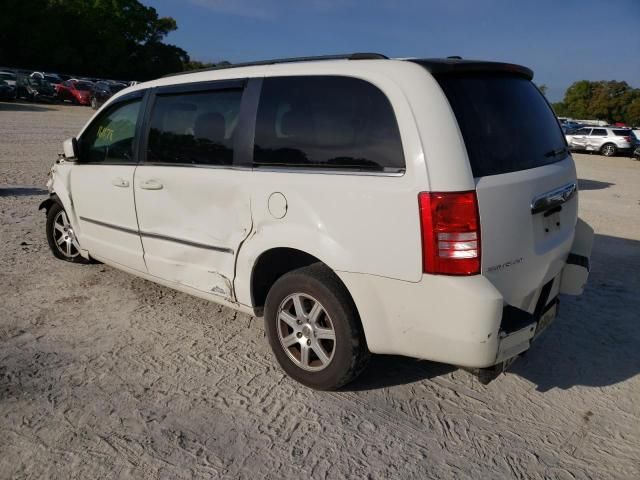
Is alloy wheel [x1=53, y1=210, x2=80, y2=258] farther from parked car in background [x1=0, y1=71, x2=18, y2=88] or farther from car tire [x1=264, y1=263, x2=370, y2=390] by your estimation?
parked car in background [x1=0, y1=71, x2=18, y2=88]

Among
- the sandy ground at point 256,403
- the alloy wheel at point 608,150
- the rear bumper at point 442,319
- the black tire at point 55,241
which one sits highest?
the rear bumper at point 442,319

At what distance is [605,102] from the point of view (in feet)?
268

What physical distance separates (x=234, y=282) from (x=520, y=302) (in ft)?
5.74

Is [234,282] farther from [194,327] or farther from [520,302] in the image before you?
[520,302]

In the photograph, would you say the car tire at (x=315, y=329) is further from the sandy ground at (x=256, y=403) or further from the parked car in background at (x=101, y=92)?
the parked car in background at (x=101, y=92)

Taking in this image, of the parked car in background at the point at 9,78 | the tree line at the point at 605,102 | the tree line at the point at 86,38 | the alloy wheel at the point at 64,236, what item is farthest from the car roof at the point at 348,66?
the tree line at the point at 605,102

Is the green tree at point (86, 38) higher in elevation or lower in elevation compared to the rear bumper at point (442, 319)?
higher

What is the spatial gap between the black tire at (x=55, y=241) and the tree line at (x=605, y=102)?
86548 mm

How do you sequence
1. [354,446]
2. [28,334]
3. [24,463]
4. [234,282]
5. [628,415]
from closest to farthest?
[24,463] → [354,446] → [628,415] → [234,282] → [28,334]

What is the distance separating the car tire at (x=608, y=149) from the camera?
88.4 feet

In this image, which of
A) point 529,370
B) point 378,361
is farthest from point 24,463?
point 529,370

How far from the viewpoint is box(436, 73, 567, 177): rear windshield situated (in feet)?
8.76

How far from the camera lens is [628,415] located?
9.91 ft

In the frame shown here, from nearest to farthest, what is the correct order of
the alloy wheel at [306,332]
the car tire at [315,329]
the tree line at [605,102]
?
the car tire at [315,329]
the alloy wheel at [306,332]
the tree line at [605,102]
